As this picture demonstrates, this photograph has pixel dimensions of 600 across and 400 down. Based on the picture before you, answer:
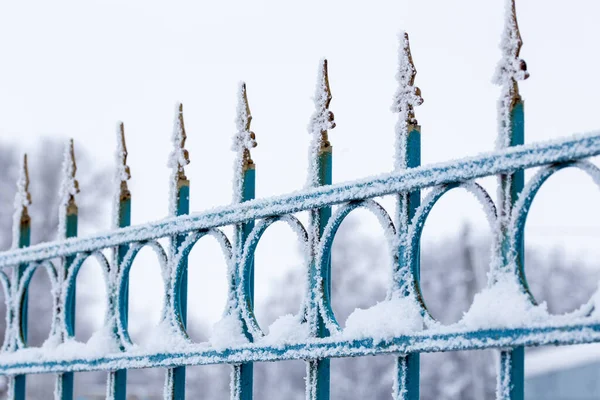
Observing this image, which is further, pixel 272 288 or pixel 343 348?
pixel 272 288

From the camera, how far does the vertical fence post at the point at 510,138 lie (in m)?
1.48

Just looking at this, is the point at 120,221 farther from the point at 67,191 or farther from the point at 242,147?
the point at 242,147

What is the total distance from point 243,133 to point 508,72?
0.70m

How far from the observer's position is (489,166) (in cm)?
151

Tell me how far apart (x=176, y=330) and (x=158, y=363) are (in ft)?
0.31

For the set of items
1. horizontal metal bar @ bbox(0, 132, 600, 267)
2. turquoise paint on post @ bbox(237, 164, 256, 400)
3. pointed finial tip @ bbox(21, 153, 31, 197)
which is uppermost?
pointed finial tip @ bbox(21, 153, 31, 197)

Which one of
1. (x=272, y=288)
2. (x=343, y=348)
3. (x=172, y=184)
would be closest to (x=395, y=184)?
(x=343, y=348)

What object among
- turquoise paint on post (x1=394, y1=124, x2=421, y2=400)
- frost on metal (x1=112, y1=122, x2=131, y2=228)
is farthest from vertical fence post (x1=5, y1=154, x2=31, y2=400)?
turquoise paint on post (x1=394, y1=124, x2=421, y2=400)

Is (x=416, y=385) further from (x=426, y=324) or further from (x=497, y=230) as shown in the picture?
(x=497, y=230)

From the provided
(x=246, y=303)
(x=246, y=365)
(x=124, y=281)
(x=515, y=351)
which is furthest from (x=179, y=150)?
(x=515, y=351)

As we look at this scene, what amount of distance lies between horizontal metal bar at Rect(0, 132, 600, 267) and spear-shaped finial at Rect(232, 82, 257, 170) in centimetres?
13

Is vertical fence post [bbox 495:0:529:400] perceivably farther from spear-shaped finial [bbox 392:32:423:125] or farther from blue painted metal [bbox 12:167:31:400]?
blue painted metal [bbox 12:167:31:400]

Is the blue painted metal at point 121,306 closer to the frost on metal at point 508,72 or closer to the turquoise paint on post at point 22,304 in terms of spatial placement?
the turquoise paint on post at point 22,304

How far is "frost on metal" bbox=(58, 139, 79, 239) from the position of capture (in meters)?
2.53
